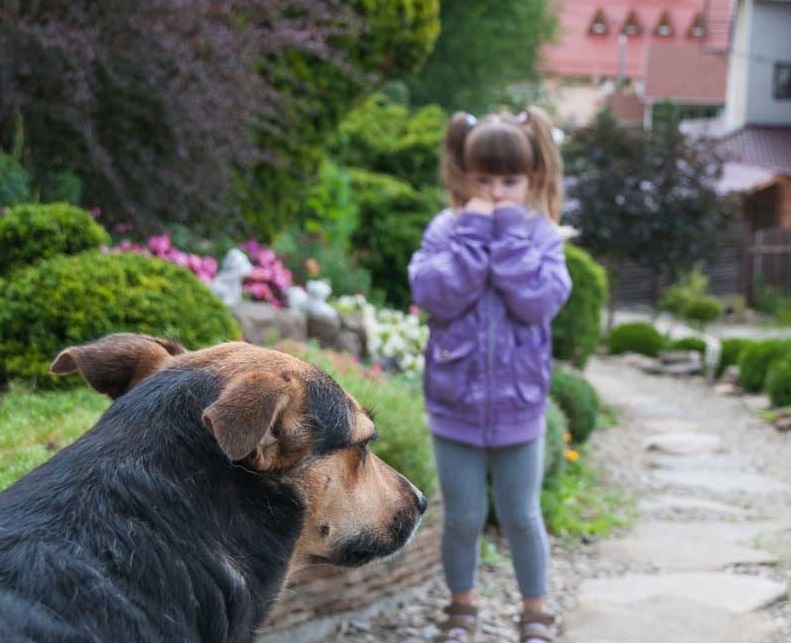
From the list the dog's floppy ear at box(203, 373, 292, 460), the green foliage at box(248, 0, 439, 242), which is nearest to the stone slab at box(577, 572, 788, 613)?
the dog's floppy ear at box(203, 373, 292, 460)

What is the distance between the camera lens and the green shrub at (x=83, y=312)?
4.95 metres

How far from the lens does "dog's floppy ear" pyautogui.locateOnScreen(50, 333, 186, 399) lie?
2.59 m

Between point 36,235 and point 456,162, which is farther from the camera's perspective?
point 36,235

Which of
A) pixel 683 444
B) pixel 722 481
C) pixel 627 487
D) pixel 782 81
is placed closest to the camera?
pixel 627 487

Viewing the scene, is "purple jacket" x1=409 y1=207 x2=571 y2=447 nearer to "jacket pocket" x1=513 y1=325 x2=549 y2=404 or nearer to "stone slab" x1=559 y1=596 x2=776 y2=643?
"jacket pocket" x1=513 y1=325 x2=549 y2=404

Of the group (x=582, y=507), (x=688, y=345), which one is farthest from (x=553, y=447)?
(x=688, y=345)

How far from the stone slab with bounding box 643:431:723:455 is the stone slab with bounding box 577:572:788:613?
4095 mm

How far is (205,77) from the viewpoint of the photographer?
269 inches

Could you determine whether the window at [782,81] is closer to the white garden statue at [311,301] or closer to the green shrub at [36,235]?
the white garden statue at [311,301]

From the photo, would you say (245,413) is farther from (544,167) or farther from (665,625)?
(665,625)

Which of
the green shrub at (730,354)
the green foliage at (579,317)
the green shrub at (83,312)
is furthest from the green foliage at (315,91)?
the green shrub at (730,354)

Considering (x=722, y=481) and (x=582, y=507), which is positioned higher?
(x=582, y=507)

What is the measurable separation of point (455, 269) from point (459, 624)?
4.75 feet

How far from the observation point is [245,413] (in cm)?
208
